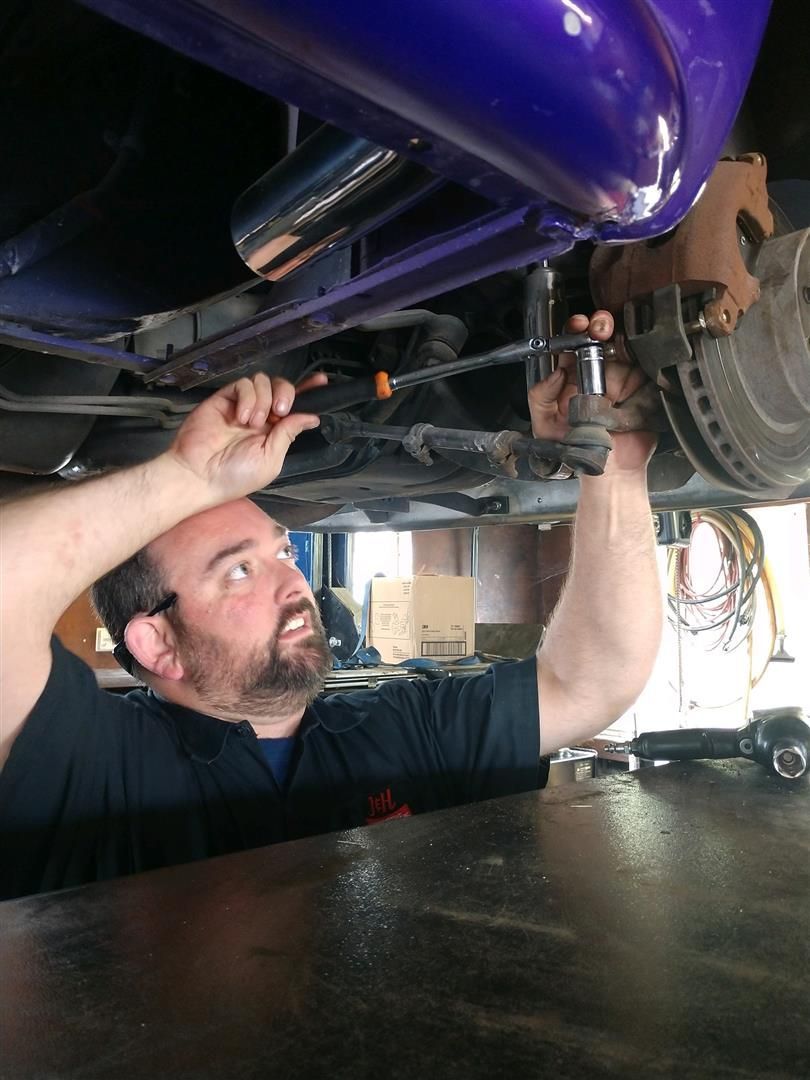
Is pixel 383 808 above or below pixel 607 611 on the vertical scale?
below

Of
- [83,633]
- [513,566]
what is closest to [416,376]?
[83,633]

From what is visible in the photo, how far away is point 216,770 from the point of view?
98 centimetres

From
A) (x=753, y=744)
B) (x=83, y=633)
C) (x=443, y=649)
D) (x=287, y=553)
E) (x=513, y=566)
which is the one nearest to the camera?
(x=753, y=744)

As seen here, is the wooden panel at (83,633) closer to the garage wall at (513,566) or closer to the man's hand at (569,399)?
the garage wall at (513,566)

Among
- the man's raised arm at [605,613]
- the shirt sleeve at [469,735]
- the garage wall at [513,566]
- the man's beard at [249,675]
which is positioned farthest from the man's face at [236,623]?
the garage wall at [513,566]

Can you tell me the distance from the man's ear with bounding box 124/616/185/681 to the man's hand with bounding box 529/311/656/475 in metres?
0.60

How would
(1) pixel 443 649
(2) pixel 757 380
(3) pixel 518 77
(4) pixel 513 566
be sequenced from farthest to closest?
(4) pixel 513 566, (1) pixel 443 649, (2) pixel 757 380, (3) pixel 518 77

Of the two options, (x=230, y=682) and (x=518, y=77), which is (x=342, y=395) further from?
(x=518, y=77)

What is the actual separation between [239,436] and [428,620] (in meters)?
1.84

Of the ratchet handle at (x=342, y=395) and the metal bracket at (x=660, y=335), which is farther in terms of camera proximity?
the ratchet handle at (x=342, y=395)

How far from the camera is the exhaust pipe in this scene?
51cm

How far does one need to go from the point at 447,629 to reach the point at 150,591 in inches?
66.0

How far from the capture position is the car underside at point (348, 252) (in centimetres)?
54

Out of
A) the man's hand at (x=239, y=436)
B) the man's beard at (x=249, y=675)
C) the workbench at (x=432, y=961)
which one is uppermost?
the man's hand at (x=239, y=436)
